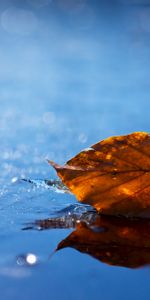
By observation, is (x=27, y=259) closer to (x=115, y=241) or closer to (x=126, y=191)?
(x=115, y=241)

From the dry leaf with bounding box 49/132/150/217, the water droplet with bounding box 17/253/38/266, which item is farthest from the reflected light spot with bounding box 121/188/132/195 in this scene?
the water droplet with bounding box 17/253/38/266

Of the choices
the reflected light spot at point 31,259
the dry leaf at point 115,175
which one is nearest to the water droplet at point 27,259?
the reflected light spot at point 31,259

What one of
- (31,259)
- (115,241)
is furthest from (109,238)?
(31,259)

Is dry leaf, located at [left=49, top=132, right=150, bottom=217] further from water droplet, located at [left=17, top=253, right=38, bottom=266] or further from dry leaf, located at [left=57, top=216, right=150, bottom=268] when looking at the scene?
water droplet, located at [left=17, top=253, right=38, bottom=266]

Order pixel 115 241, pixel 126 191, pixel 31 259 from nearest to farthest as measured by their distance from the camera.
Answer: pixel 31 259 < pixel 115 241 < pixel 126 191

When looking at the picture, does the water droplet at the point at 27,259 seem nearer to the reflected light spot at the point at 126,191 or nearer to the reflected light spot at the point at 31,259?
the reflected light spot at the point at 31,259

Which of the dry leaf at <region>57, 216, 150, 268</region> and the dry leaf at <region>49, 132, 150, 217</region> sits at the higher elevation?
the dry leaf at <region>49, 132, 150, 217</region>
